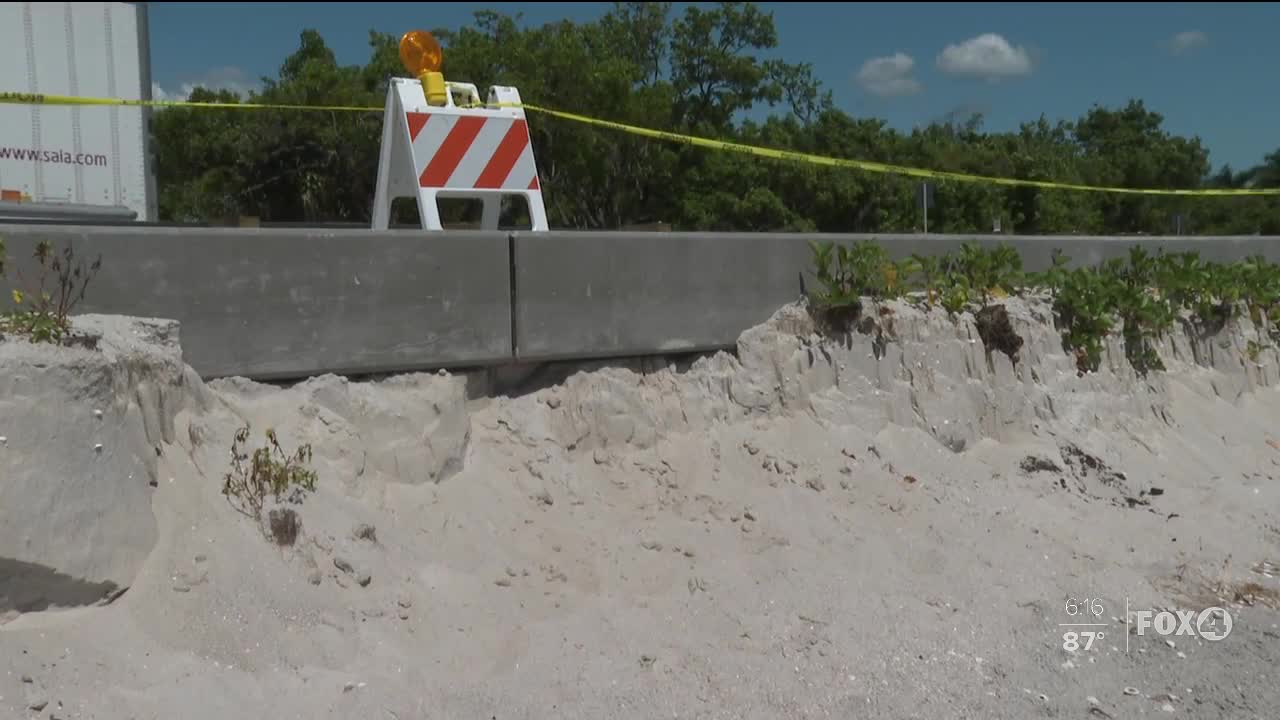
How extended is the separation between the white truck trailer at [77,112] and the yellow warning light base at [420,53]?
4.16m

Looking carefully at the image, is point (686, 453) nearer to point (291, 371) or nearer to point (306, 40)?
point (291, 371)

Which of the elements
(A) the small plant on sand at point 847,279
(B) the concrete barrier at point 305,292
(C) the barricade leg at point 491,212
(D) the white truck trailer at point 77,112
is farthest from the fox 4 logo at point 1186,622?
(D) the white truck trailer at point 77,112

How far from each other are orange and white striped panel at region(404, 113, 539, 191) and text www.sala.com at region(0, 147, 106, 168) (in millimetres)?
5282

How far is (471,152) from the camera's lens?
6.48 m

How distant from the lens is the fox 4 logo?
17.3ft

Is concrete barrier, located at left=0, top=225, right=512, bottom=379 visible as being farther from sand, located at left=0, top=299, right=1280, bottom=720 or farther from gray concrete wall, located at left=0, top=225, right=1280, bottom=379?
sand, located at left=0, top=299, right=1280, bottom=720


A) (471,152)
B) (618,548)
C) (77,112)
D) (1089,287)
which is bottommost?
(618,548)

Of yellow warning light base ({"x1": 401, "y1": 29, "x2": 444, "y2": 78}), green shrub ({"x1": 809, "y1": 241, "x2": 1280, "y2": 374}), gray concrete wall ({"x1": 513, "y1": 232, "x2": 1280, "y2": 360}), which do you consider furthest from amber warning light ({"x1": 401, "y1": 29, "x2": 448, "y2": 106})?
green shrub ({"x1": 809, "y1": 241, "x2": 1280, "y2": 374})

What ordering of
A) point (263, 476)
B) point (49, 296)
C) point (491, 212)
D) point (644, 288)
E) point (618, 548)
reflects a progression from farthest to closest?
point (491, 212), point (644, 288), point (618, 548), point (263, 476), point (49, 296)

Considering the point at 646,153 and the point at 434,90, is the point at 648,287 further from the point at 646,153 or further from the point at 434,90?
the point at 646,153

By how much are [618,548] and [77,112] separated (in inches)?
297

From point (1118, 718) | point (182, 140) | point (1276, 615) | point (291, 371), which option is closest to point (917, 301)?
point (1276, 615)

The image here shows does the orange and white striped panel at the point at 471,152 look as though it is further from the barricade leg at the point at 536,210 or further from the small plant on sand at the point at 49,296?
the small plant on sand at the point at 49,296

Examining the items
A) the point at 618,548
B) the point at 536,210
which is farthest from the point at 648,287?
the point at 618,548
